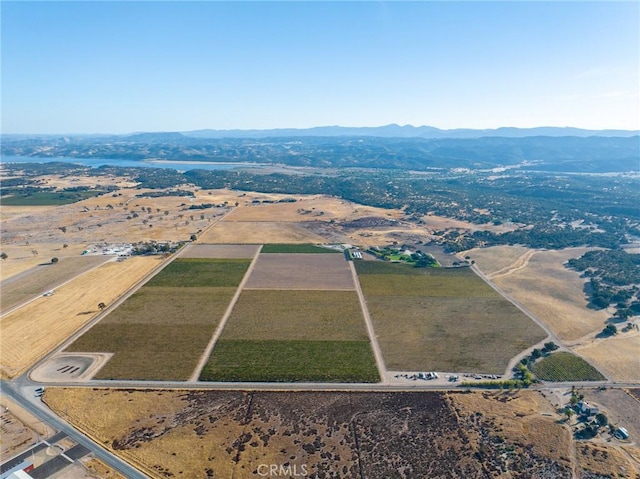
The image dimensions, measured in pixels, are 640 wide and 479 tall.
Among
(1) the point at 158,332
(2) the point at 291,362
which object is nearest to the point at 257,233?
(1) the point at 158,332

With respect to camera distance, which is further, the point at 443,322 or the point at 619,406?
the point at 443,322

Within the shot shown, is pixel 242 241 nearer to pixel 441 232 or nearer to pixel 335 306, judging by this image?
pixel 335 306

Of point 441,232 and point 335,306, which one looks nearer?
point 335,306

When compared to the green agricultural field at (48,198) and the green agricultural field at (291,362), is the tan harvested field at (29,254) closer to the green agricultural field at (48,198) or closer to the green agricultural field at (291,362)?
the green agricultural field at (291,362)

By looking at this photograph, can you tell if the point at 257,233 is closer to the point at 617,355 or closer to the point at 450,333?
the point at 450,333

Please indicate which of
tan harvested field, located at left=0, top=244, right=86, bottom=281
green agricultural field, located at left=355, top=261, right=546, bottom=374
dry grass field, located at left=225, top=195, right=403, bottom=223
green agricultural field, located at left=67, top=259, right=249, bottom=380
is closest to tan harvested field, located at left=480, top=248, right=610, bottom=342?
green agricultural field, located at left=355, top=261, right=546, bottom=374

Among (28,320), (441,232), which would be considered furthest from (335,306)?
(441,232)
